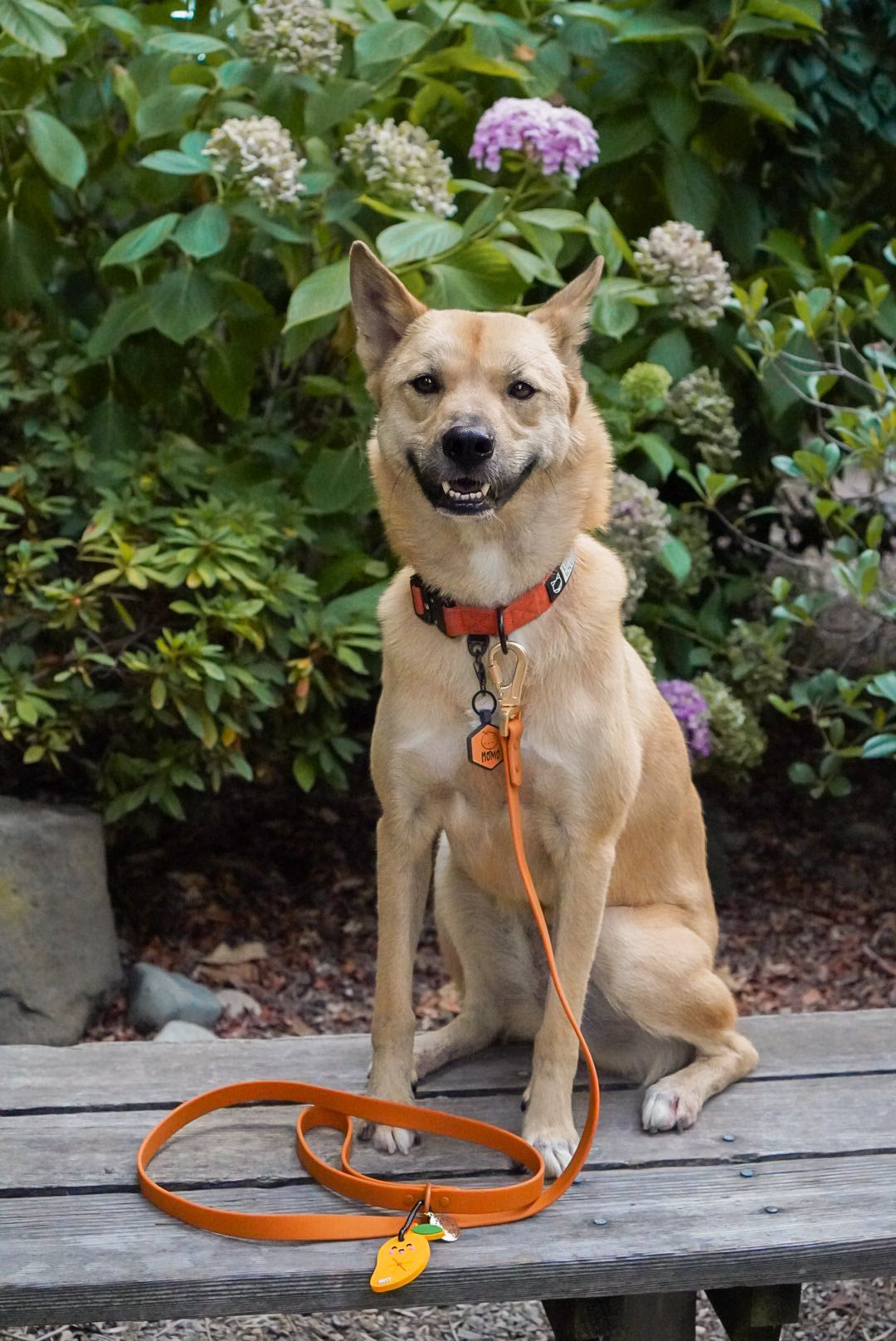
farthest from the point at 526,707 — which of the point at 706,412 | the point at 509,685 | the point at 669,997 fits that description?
the point at 706,412

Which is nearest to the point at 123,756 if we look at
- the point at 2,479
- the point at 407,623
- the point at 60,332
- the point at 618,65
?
the point at 2,479

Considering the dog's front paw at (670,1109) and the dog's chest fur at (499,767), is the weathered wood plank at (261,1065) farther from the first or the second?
the dog's chest fur at (499,767)

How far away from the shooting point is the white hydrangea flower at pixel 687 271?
3.62 m

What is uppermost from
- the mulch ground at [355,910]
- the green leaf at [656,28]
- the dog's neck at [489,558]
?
the green leaf at [656,28]

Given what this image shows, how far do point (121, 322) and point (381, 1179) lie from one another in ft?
7.74

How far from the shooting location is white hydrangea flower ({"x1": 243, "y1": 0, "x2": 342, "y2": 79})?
3359 millimetres

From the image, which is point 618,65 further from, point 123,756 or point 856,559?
point 123,756

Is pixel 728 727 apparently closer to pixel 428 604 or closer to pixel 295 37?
pixel 428 604

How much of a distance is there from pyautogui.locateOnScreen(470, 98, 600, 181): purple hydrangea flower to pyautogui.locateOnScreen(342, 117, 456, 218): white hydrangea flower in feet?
0.40

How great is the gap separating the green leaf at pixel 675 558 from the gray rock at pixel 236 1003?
1.71 meters

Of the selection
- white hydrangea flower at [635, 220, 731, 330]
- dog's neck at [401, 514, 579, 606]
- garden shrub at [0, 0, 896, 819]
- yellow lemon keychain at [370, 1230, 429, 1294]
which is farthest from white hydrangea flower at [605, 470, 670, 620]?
yellow lemon keychain at [370, 1230, 429, 1294]

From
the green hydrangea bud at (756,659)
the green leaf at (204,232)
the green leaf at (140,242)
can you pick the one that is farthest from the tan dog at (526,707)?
the green hydrangea bud at (756,659)

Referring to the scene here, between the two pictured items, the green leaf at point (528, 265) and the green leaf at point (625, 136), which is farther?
the green leaf at point (625, 136)

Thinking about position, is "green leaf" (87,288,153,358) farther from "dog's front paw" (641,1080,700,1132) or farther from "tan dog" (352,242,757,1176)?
"dog's front paw" (641,1080,700,1132)
